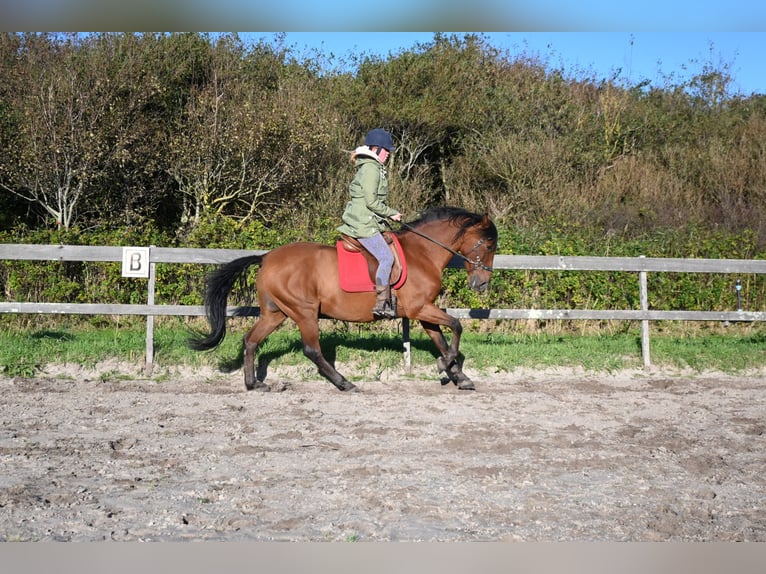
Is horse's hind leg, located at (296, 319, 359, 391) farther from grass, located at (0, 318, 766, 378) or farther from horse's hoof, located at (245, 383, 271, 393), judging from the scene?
grass, located at (0, 318, 766, 378)

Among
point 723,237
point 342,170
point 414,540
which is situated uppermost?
point 342,170

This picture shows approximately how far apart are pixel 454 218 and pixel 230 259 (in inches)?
120

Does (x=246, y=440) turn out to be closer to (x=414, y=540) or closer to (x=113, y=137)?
(x=414, y=540)

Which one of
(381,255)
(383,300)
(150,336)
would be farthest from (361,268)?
(150,336)

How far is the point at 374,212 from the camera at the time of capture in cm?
824

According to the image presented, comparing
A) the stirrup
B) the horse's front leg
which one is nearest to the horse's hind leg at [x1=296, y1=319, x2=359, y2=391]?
the stirrup

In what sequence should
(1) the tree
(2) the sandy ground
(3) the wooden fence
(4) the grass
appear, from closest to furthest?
(2) the sandy ground → (3) the wooden fence → (4) the grass → (1) the tree

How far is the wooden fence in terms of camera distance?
926cm

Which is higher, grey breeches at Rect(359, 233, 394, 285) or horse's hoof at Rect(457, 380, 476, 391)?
grey breeches at Rect(359, 233, 394, 285)

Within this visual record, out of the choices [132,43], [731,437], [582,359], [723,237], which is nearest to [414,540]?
[731,437]

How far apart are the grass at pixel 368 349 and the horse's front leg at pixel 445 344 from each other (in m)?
1.05

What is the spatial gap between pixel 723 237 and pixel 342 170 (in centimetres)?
1006

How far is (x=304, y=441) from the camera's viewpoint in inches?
238

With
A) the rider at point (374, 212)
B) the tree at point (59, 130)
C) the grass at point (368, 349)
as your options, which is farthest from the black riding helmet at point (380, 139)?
the tree at point (59, 130)
